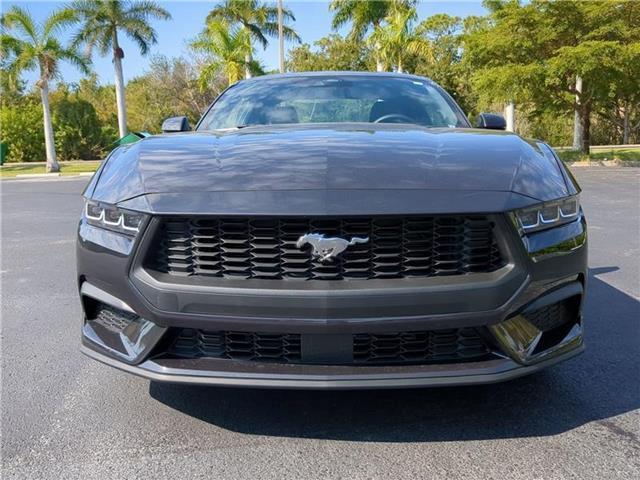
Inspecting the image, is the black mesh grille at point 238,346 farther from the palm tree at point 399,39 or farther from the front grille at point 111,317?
the palm tree at point 399,39

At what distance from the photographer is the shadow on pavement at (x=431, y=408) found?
2277mm

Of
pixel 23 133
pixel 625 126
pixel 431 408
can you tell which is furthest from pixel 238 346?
pixel 625 126

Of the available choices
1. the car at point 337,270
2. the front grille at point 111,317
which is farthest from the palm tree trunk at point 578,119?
the front grille at point 111,317

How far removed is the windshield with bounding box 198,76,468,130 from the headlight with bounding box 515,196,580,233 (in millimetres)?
1247

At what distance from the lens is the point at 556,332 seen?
2.23 metres

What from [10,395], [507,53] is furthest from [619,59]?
[10,395]

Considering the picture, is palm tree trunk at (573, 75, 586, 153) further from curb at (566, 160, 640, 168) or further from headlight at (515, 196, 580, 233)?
headlight at (515, 196, 580, 233)

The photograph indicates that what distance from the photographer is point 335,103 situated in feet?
12.2

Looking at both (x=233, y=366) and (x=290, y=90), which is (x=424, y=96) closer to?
(x=290, y=90)

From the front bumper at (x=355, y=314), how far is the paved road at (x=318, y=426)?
31cm

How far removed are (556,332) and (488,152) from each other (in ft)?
2.48

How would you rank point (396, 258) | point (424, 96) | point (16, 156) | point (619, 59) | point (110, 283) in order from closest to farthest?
point (396, 258) < point (110, 283) < point (424, 96) < point (619, 59) < point (16, 156)

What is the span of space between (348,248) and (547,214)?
773 millimetres

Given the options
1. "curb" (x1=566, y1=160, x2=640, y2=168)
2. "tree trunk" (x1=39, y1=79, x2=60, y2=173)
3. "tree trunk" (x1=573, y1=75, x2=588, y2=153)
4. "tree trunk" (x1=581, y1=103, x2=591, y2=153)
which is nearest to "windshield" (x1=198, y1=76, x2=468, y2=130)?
"curb" (x1=566, y1=160, x2=640, y2=168)
